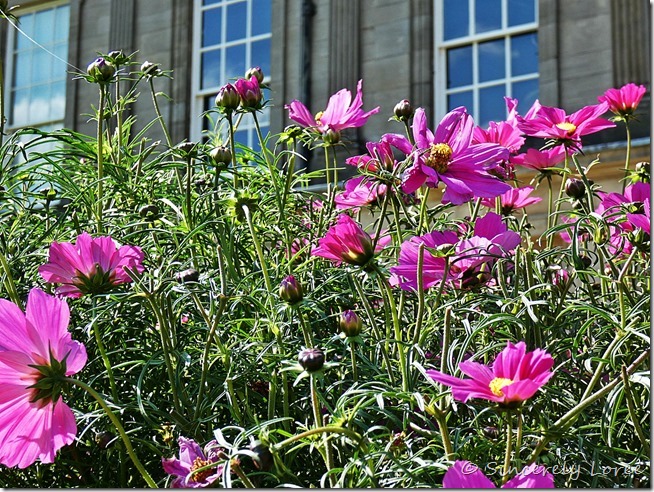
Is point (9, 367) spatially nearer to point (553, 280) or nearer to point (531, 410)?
point (531, 410)

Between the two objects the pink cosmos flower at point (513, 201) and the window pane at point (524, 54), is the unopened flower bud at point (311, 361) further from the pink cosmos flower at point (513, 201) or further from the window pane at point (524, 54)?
the window pane at point (524, 54)

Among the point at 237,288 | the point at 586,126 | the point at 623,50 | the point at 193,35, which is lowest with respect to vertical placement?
the point at 237,288

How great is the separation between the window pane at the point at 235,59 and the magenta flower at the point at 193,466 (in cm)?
568

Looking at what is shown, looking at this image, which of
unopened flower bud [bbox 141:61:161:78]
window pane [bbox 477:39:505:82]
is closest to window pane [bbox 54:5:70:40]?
window pane [bbox 477:39:505:82]

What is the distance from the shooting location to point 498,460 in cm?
67

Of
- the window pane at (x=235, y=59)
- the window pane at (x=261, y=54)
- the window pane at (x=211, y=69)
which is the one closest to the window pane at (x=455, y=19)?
the window pane at (x=261, y=54)

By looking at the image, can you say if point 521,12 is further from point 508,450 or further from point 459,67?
point 508,450

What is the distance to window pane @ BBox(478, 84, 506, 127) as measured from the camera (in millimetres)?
5195

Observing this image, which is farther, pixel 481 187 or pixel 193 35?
pixel 193 35

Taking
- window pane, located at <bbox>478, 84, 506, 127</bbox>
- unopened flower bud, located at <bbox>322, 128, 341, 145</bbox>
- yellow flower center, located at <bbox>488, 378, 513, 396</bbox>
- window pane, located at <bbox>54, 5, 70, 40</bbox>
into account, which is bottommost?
yellow flower center, located at <bbox>488, 378, 513, 396</bbox>

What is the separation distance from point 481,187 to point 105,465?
1.11 ft

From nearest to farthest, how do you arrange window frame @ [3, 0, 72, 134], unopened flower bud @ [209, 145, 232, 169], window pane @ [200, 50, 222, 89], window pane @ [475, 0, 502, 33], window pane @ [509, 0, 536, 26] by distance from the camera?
unopened flower bud @ [209, 145, 232, 169] → window pane @ [509, 0, 536, 26] → window pane @ [475, 0, 502, 33] → window pane @ [200, 50, 222, 89] → window frame @ [3, 0, 72, 134]

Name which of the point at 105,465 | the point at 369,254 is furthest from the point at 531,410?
the point at 105,465

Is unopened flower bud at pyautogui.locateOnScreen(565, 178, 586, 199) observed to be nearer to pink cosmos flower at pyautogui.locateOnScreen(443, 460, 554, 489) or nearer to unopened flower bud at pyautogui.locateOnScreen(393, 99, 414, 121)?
unopened flower bud at pyautogui.locateOnScreen(393, 99, 414, 121)
